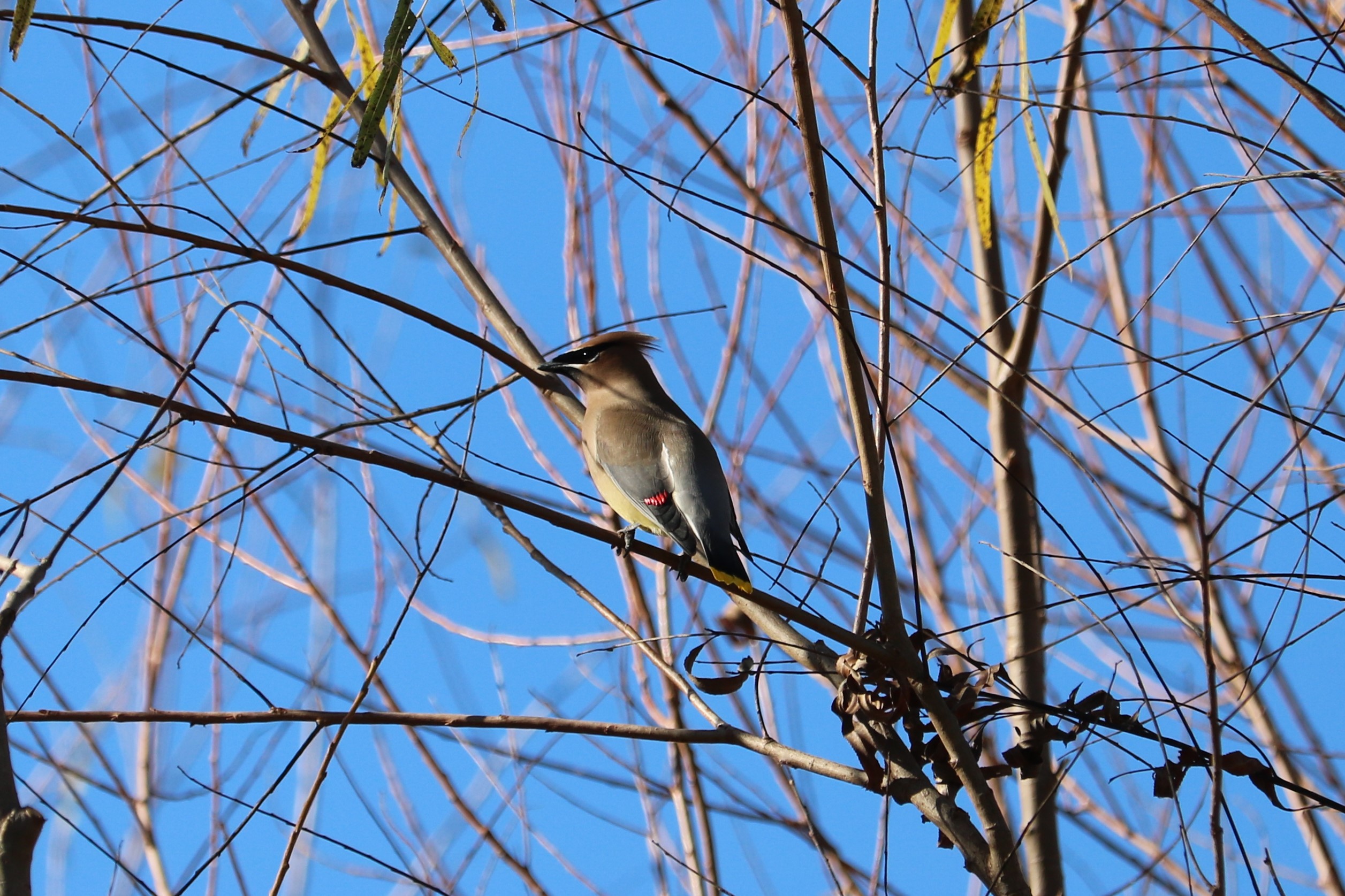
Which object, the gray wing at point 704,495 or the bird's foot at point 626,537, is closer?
the bird's foot at point 626,537

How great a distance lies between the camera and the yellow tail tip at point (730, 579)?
3.29 m

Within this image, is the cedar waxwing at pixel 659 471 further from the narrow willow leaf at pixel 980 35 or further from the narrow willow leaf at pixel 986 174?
the narrow willow leaf at pixel 980 35

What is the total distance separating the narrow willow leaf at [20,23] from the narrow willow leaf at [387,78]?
513 mm

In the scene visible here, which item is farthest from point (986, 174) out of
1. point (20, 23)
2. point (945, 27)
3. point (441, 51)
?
point (20, 23)

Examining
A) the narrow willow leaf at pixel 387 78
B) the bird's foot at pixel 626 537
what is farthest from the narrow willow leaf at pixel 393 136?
the bird's foot at pixel 626 537

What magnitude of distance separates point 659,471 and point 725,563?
65 cm

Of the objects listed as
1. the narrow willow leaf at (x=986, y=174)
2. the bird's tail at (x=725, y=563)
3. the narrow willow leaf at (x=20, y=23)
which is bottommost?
the narrow willow leaf at (x=20, y=23)

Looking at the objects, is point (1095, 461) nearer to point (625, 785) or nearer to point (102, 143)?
point (625, 785)

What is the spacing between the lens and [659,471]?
4.15 metres

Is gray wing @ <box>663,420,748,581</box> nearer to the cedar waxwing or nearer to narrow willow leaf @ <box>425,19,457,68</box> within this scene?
the cedar waxwing

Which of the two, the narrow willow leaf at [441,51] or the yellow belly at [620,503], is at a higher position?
the yellow belly at [620,503]

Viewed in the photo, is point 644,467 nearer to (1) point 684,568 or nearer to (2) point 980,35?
(1) point 684,568

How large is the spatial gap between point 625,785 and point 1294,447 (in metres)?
1.86

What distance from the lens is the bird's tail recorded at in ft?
11.1
